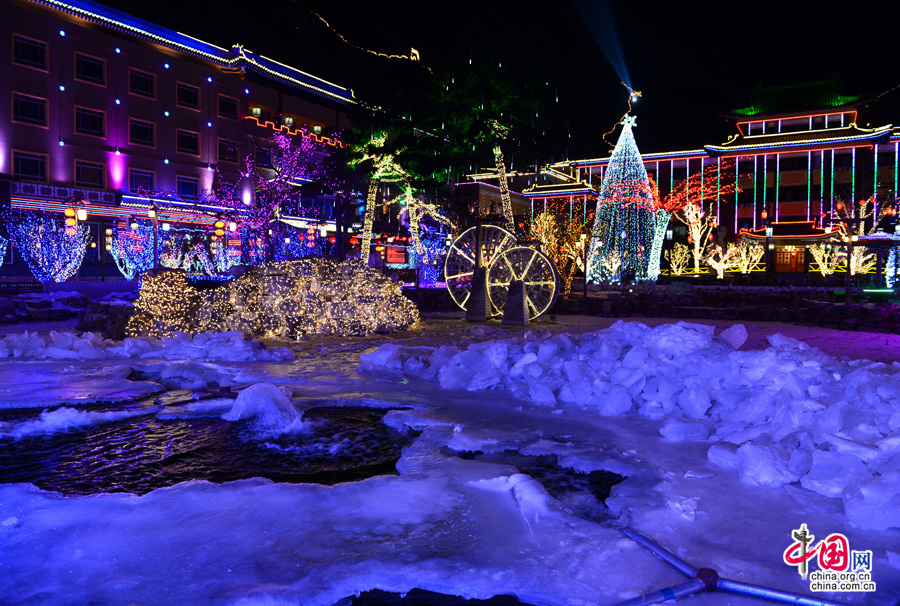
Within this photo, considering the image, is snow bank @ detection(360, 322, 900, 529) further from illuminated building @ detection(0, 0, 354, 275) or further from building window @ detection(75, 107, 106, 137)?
building window @ detection(75, 107, 106, 137)

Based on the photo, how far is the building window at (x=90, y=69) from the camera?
28469mm

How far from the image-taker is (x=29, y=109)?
26.9m

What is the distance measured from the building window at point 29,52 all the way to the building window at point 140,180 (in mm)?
5858

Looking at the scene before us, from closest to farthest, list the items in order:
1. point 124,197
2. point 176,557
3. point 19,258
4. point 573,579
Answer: point 573,579, point 176,557, point 19,258, point 124,197

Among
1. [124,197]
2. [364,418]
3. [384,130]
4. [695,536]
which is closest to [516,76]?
[384,130]

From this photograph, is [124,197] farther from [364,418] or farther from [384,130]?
[364,418]

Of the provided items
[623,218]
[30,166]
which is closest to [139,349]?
[623,218]

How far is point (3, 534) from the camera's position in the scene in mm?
2832

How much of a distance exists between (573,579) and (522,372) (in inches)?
147

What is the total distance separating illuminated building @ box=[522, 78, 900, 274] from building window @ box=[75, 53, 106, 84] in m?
25.0

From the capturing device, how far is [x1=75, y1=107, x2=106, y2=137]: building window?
28703 millimetres

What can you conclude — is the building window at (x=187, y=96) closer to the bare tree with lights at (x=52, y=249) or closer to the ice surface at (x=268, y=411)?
the bare tree with lights at (x=52, y=249)

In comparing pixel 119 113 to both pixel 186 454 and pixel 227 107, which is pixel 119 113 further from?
pixel 186 454

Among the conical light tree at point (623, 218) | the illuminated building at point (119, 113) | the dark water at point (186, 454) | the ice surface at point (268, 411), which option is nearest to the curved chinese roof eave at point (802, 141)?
the conical light tree at point (623, 218)
